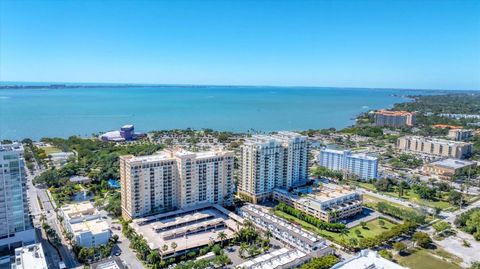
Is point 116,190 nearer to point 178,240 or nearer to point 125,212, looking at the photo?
point 125,212

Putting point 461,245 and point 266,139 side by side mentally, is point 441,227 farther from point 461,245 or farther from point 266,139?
point 266,139

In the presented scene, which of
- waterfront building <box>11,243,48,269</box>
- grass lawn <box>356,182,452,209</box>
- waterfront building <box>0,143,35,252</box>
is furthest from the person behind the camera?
grass lawn <box>356,182,452,209</box>

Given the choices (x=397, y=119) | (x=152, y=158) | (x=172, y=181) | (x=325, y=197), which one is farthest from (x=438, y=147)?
(x=152, y=158)

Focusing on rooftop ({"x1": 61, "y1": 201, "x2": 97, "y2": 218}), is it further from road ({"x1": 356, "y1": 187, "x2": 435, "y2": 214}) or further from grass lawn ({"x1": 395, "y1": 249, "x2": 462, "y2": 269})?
road ({"x1": 356, "y1": 187, "x2": 435, "y2": 214})

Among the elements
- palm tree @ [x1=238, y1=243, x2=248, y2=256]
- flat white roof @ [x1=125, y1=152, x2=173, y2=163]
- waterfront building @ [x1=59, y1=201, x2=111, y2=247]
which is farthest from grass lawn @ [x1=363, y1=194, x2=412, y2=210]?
waterfront building @ [x1=59, y1=201, x2=111, y2=247]

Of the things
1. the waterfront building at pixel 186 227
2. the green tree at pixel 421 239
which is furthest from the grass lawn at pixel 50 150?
the green tree at pixel 421 239

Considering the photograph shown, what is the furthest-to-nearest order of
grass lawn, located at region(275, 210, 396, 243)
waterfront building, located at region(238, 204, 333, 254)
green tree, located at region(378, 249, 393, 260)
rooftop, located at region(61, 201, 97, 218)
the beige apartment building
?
the beige apartment building < grass lawn, located at region(275, 210, 396, 243) < rooftop, located at region(61, 201, 97, 218) < waterfront building, located at region(238, 204, 333, 254) < green tree, located at region(378, 249, 393, 260)

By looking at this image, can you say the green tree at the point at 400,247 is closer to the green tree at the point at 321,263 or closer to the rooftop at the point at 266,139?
the green tree at the point at 321,263

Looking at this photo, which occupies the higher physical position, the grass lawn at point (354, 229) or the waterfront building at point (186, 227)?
the waterfront building at point (186, 227)
